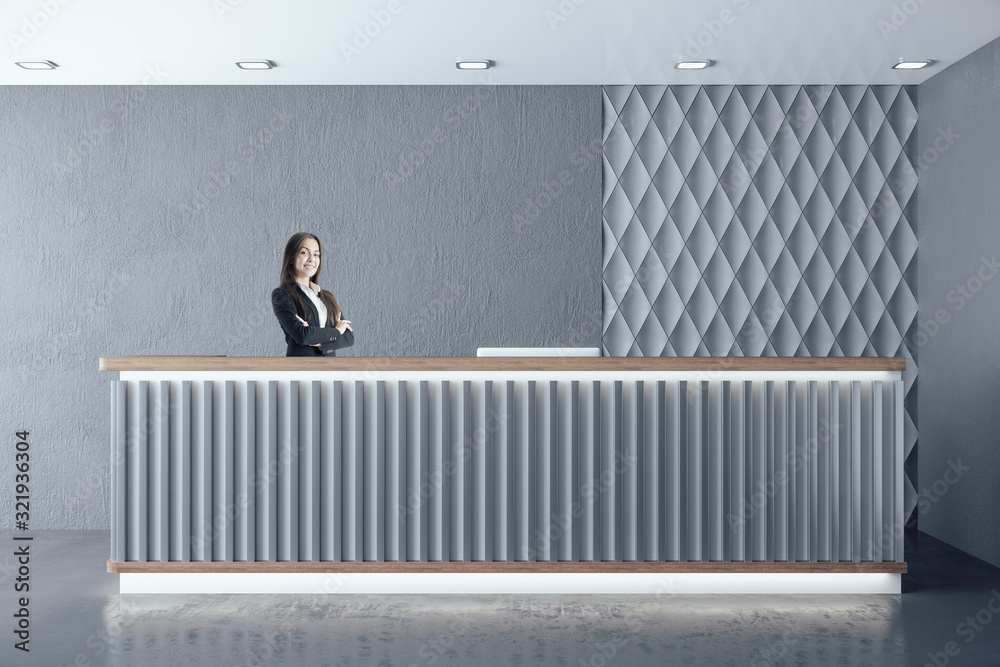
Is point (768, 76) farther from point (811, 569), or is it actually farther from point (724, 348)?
Result: point (811, 569)

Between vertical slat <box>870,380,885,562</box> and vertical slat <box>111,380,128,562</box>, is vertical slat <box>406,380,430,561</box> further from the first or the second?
vertical slat <box>870,380,885,562</box>

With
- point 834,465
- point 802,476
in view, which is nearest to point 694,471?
point 802,476

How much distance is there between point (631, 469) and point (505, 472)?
0.50 meters

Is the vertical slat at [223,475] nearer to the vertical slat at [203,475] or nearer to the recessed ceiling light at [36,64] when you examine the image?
the vertical slat at [203,475]

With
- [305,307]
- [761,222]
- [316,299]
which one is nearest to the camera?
[305,307]

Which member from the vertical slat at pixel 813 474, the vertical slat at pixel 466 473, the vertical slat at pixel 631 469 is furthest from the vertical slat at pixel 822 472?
the vertical slat at pixel 466 473

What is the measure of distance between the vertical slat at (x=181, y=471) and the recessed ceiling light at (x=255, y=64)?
2008 mm

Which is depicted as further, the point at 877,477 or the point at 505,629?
the point at 877,477

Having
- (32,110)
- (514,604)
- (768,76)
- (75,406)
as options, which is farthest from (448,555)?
(32,110)

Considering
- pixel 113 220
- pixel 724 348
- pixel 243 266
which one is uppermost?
pixel 113 220

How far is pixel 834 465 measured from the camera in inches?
116

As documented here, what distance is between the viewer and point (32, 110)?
4.43 meters

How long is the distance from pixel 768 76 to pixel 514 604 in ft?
10.6

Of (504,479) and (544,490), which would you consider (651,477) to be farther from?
(504,479)
